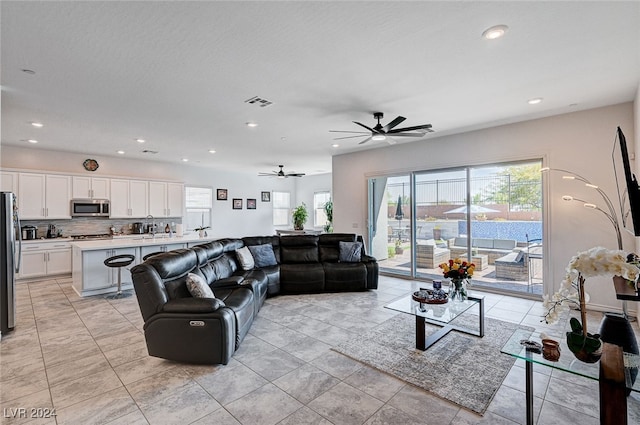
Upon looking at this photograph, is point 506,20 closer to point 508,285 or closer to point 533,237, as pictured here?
point 533,237

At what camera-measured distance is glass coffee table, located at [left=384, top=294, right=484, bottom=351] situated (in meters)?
3.02

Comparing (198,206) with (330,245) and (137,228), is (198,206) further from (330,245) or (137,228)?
(330,245)

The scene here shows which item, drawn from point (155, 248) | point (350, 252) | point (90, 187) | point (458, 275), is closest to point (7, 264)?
point (155, 248)

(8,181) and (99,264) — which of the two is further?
(8,181)

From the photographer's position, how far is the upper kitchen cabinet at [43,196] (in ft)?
20.1

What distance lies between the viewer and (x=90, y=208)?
22.6ft

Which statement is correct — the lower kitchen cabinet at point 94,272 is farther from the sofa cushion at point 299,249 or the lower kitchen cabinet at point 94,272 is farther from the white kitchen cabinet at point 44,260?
the sofa cushion at point 299,249

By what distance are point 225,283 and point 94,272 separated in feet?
9.45

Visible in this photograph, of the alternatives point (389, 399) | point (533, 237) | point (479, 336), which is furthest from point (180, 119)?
point (533, 237)

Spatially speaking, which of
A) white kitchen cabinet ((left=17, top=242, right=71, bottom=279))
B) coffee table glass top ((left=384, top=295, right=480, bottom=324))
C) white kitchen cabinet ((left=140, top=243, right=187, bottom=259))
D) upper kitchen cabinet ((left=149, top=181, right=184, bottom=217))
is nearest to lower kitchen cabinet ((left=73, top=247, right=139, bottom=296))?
white kitchen cabinet ((left=140, top=243, right=187, bottom=259))

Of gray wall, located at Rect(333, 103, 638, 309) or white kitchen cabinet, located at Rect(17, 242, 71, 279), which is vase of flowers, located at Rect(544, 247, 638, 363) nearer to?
gray wall, located at Rect(333, 103, 638, 309)

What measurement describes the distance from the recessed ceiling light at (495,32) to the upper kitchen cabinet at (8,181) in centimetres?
828

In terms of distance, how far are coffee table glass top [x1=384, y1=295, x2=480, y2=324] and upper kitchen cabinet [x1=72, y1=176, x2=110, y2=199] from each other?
7.12 m

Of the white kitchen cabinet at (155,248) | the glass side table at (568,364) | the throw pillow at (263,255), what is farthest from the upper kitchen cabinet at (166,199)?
the glass side table at (568,364)
